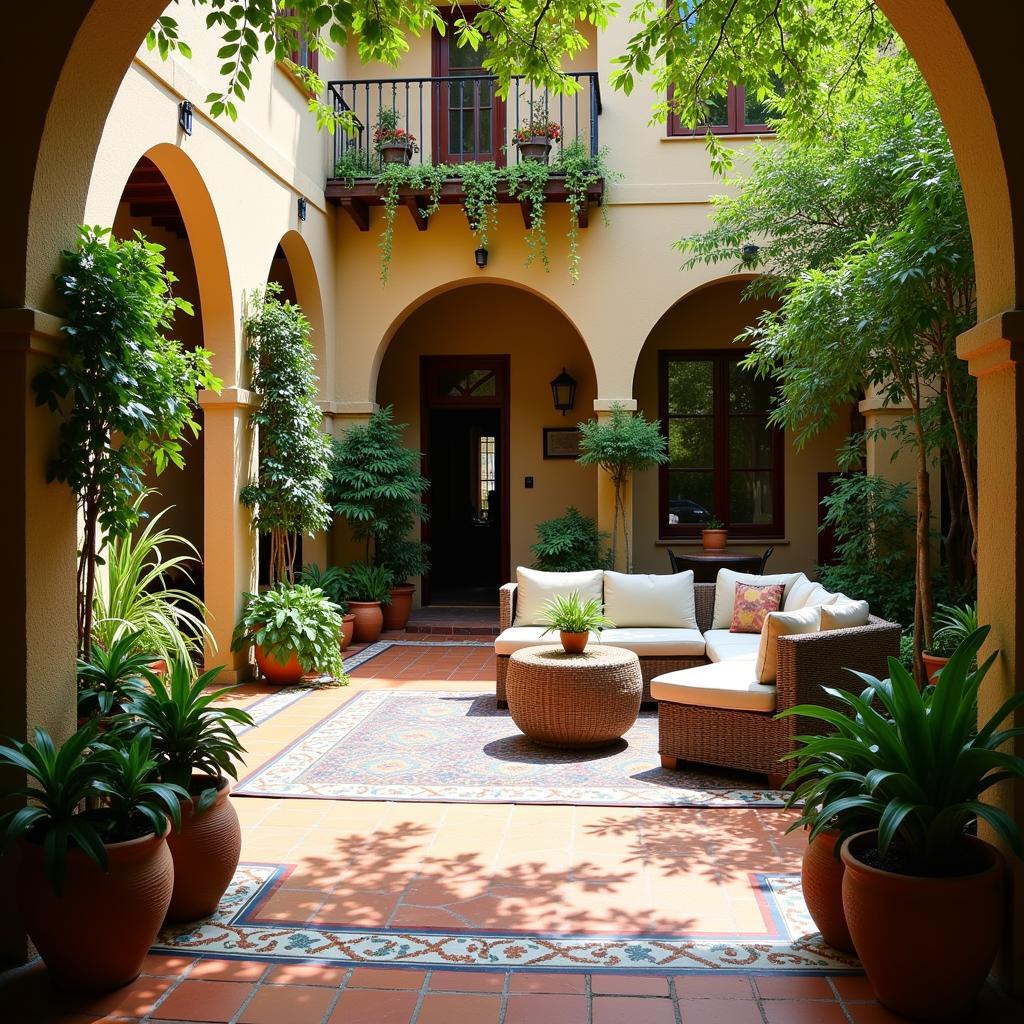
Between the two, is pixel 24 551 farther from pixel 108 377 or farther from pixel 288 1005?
pixel 288 1005

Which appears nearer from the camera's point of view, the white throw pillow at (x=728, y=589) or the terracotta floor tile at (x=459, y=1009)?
the terracotta floor tile at (x=459, y=1009)

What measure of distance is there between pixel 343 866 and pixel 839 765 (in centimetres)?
186

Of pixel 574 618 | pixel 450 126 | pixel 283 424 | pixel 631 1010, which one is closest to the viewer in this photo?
pixel 631 1010

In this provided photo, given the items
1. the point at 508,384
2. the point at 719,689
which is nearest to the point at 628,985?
the point at 719,689

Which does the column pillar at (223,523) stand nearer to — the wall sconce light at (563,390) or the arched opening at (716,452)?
the wall sconce light at (563,390)

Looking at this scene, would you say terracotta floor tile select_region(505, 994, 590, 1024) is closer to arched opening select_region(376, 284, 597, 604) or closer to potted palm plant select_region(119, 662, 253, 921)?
potted palm plant select_region(119, 662, 253, 921)

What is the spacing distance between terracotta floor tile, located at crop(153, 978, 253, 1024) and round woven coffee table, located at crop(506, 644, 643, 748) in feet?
8.84

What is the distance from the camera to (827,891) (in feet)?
9.58

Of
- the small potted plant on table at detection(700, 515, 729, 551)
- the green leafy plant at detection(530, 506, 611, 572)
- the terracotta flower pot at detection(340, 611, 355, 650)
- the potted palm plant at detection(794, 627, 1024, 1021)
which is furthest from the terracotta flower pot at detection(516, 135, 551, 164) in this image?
the potted palm plant at detection(794, 627, 1024, 1021)

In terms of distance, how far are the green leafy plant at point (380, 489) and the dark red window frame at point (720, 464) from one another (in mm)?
2760

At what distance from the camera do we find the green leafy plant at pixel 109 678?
11.5 ft

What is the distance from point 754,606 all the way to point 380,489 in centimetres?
377

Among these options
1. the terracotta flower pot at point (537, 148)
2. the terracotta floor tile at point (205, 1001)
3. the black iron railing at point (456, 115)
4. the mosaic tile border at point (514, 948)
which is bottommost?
the mosaic tile border at point (514, 948)

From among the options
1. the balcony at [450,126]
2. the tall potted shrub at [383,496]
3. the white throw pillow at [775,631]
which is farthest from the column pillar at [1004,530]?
the balcony at [450,126]
